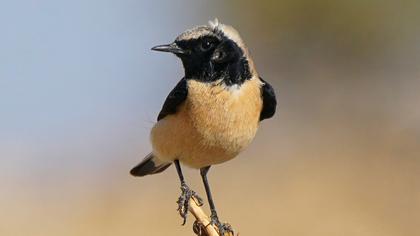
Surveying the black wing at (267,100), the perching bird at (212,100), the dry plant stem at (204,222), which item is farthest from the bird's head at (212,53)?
the dry plant stem at (204,222)

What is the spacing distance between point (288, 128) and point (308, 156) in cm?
188

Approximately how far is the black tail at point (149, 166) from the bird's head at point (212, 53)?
1088 mm

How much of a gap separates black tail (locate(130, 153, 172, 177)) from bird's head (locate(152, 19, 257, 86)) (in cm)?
109

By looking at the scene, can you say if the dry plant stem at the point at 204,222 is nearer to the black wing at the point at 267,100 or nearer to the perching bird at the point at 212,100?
the perching bird at the point at 212,100

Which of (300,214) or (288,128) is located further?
(288,128)

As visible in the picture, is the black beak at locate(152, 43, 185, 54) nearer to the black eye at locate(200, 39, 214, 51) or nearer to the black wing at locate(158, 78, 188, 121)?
the black eye at locate(200, 39, 214, 51)

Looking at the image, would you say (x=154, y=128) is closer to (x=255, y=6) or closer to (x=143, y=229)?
(x=143, y=229)

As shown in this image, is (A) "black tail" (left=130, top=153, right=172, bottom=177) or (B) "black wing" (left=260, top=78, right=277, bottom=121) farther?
(A) "black tail" (left=130, top=153, right=172, bottom=177)

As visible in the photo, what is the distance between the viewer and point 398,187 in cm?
1234

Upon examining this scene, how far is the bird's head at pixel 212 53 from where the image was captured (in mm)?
5363

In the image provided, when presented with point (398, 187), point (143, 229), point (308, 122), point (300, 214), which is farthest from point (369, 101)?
point (143, 229)

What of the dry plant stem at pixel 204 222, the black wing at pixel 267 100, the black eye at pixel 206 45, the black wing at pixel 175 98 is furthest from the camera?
the black wing at pixel 267 100

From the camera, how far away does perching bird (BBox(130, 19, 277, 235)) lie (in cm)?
541

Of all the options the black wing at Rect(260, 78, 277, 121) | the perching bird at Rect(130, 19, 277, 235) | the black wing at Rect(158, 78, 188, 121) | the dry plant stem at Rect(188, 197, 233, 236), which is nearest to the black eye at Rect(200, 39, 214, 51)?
the perching bird at Rect(130, 19, 277, 235)
